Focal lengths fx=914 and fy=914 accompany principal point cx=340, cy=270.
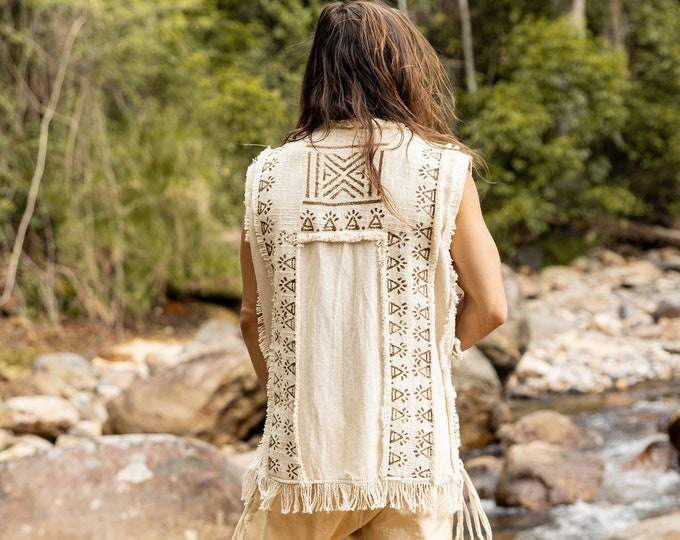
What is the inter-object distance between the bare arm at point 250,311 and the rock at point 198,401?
419 centimetres

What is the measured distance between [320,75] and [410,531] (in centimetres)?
85

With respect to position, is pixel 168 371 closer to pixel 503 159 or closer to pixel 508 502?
pixel 508 502

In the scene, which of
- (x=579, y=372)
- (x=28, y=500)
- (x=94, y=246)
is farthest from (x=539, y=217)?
(x=28, y=500)

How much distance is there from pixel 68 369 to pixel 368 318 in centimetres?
658

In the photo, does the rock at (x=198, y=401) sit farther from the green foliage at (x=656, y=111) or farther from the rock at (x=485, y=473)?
the green foliage at (x=656, y=111)

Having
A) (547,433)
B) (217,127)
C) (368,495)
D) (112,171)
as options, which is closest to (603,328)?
(547,433)

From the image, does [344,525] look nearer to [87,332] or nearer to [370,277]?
[370,277]

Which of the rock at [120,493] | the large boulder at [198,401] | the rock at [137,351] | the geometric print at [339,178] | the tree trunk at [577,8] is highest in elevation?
the tree trunk at [577,8]

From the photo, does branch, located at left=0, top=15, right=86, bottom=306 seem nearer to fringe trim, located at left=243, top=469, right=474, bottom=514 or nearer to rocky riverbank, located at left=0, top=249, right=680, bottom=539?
rocky riverbank, located at left=0, top=249, right=680, bottom=539

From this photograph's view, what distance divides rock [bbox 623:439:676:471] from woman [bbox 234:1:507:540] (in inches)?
185

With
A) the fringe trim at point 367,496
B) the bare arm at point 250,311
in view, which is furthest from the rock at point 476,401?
the fringe trim at point 367,496

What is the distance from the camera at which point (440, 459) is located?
1661mm

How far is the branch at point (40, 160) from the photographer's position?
862 cm

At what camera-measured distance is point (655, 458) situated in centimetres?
602
